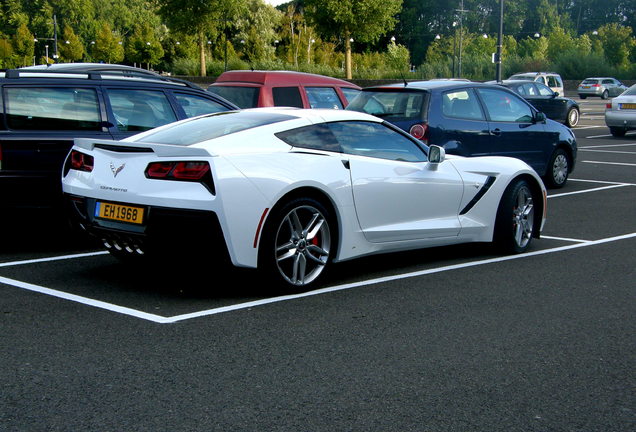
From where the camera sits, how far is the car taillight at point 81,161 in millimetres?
6628

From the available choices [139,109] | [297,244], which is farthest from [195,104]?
[297,244]

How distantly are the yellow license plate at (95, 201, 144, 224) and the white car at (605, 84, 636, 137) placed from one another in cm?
2062

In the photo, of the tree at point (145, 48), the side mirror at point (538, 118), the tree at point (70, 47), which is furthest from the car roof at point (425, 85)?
the tree at point (70, 47)

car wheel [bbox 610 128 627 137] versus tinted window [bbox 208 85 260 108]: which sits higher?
tinted window [bbox 208 85 260 108]

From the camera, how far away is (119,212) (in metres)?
6.25

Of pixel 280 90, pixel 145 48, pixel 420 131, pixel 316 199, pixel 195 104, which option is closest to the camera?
pixel 316 199

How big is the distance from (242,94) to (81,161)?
7.31m

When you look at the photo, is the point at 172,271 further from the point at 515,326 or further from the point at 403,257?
the point at 515,326

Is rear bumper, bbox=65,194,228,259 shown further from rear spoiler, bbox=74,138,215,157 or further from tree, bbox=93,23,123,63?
tree, bbox=93,23,123,63

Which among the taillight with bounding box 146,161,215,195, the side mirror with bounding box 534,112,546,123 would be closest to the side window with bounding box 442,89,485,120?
the side mirror with bounding box 534,112,546,123

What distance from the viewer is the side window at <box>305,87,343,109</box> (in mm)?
14164

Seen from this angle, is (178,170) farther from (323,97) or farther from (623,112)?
(623,112)

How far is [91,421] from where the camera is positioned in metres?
3.86

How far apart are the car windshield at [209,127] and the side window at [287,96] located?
21.2 ft
